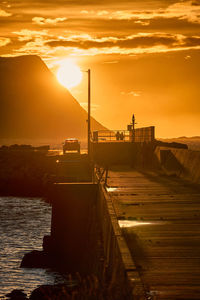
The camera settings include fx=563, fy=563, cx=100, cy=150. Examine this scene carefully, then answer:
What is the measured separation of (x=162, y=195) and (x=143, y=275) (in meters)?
10.1

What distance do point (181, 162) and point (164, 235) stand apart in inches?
576

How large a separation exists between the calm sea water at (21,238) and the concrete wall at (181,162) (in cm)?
673

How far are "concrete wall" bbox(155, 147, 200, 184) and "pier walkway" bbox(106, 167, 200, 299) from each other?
2.54m

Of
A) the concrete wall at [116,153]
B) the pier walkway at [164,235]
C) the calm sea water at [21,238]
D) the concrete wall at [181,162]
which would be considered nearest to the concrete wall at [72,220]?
the calm sea water at [21,238]

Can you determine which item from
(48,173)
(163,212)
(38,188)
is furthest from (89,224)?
(48,173)

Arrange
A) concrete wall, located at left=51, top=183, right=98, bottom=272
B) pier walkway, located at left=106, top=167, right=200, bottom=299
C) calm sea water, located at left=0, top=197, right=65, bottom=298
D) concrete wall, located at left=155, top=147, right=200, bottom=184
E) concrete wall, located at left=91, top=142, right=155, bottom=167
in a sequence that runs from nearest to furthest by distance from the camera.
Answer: pier walkway, located at left=106, top=167, right=200, bottom=299, calm sea water, located at left=0, top=197, right=65, bottom=298, concrete wall, located at left=155, top=147, right=200, bottom=184, concrete wall, located at left=51, top=183, right=98, bottom=272, concrete wall, located at left=91, top=142, right=155, bottom=167

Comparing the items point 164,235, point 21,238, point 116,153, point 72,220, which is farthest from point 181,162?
point 116,153

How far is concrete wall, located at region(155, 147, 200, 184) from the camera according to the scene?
22.4 meters

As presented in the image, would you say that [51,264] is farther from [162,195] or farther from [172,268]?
[172,268]

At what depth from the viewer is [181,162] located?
2533 cm

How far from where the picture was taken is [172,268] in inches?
331

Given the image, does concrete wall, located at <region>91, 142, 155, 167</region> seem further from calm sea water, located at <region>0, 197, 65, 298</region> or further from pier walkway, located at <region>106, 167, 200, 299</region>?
pier walkway, located at <region>106, 167, 200, 299</region>

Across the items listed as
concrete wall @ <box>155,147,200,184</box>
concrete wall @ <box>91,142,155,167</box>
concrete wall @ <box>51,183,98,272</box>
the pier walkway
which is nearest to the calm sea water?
concrete wall @ <box>51,183,98,272</box>

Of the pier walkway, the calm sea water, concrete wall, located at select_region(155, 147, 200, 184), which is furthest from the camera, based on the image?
concrete wall, located at select_region(155, 147, 200, 184)
